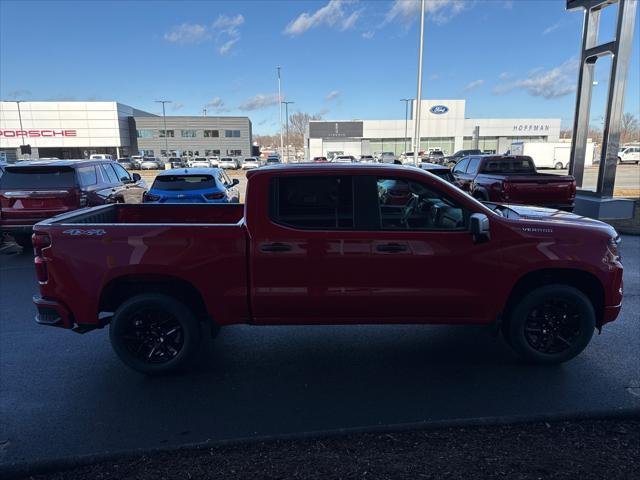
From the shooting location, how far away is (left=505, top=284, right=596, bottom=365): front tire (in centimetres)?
397

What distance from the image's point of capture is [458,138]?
7488 centimetres

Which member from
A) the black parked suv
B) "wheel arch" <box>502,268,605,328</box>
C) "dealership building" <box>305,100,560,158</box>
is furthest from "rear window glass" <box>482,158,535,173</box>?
"dealership building" <box>305,100,560,158</box>

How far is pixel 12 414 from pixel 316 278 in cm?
260

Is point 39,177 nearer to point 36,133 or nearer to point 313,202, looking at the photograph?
point 313,202

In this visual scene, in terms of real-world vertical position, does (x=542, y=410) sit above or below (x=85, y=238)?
below

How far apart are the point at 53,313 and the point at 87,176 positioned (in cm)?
605

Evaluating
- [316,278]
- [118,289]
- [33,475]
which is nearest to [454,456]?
[316,278]

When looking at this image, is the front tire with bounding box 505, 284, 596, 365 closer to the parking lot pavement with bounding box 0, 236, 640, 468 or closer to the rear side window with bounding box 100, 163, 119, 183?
the parking lot pavement with bounding box 0, 236, 640, 468

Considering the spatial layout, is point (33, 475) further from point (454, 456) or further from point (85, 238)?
point (454, 456)

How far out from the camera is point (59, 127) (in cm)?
7019

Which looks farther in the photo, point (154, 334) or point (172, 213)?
point (172, 213)

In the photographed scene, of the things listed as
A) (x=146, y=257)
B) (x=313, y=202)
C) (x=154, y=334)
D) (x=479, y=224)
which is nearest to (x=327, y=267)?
(x=313, y=202)

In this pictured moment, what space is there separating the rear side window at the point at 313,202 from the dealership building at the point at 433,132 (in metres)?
69.8

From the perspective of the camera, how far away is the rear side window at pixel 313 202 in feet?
12.6
